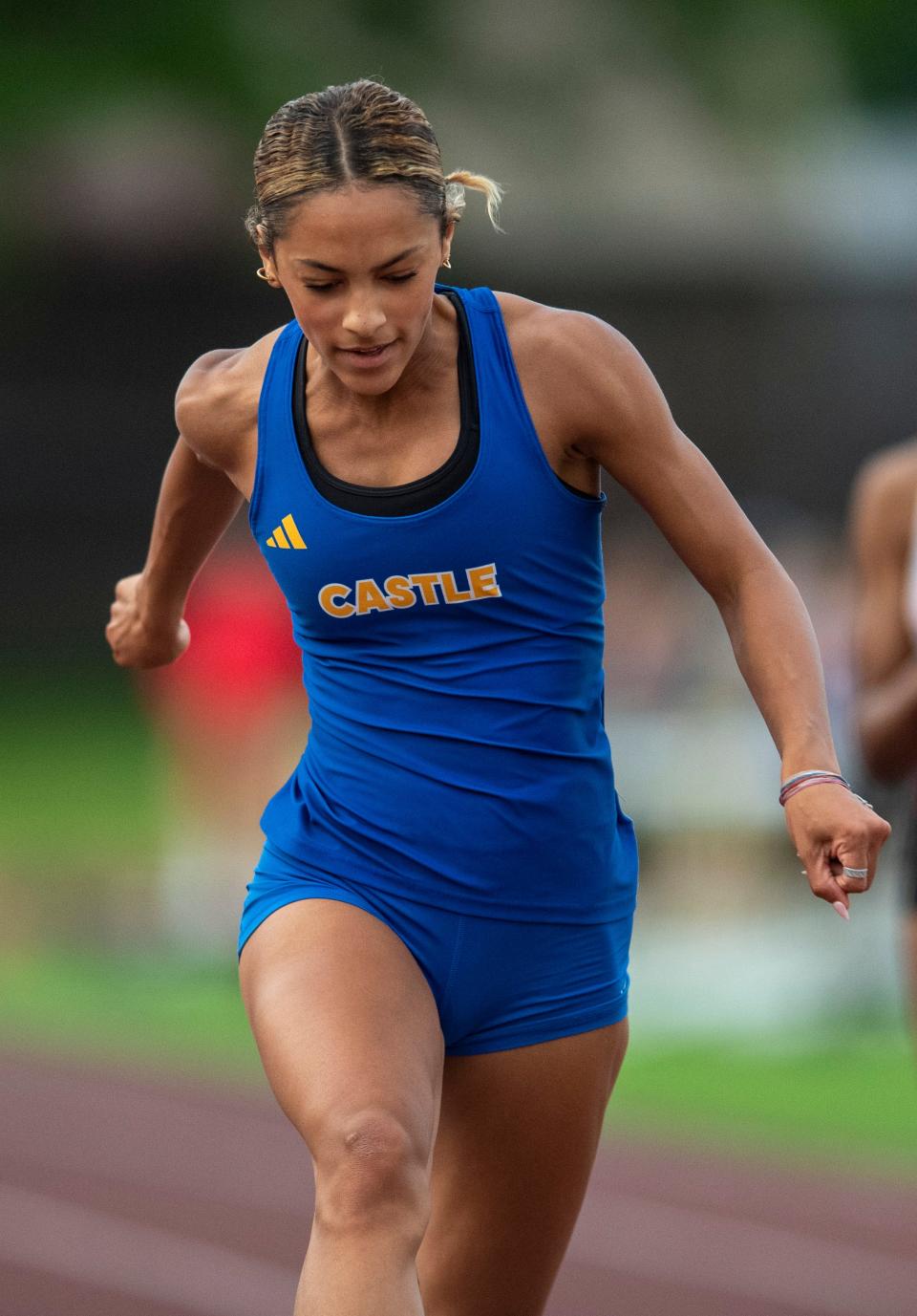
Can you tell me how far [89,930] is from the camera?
1341 cm

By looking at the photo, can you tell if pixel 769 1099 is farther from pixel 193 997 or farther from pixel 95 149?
pixel 95 149

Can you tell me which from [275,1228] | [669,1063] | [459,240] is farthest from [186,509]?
[459,240]

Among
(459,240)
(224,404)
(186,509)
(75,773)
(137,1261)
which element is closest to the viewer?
(224,404)

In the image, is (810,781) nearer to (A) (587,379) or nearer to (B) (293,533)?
(A) (587,379)

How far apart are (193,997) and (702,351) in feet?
42.7

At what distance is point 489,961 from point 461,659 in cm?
44

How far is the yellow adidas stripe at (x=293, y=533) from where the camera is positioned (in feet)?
10.2

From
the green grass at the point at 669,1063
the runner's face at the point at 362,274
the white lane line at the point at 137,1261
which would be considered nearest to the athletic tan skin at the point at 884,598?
the runner's face at the point at 362,274

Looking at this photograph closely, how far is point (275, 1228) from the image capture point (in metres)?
7.51

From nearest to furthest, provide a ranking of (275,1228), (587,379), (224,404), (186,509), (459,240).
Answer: (587,379)
(224,404)
(186,509)
(275,1228)
(459,240)

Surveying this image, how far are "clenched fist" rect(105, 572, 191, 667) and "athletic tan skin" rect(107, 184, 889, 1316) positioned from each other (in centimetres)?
35

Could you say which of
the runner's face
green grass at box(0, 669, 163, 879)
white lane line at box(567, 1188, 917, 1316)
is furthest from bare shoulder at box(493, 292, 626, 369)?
green grass at box(0, 669, 163, 879)

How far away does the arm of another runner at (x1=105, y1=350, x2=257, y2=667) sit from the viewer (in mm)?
3242

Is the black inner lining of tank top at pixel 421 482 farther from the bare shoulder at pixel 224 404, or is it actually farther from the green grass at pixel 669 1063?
the green grass at pixel 669 1063
